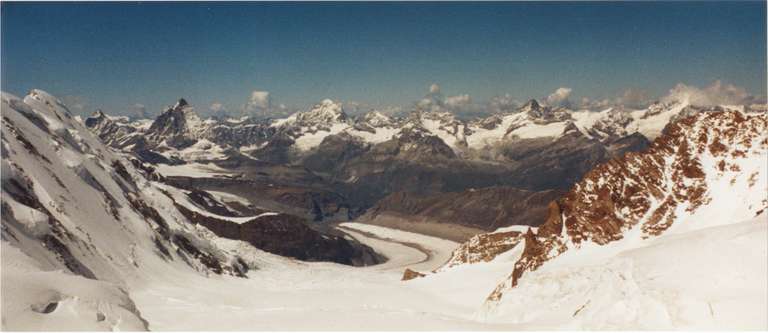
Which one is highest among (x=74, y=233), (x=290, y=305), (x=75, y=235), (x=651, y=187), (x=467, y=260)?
(x=467, y=260)

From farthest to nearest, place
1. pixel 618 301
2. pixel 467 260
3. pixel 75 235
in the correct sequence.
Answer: pixel 467 260 → pixel 75 235 → pixel 618 301

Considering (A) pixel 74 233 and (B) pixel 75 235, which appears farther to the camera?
(A) pixel 74 233

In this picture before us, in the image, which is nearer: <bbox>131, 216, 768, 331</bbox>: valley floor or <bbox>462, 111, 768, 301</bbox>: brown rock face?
<bbox>131, 216, 768, 331</bbox>: valley floor

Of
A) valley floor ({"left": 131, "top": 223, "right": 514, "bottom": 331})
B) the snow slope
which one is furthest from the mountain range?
valley floor ({"left": 131, "top": 223, "right": 514, "bottom": 331})

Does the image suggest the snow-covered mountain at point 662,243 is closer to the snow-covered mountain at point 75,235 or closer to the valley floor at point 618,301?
the valley floor at point 618,301

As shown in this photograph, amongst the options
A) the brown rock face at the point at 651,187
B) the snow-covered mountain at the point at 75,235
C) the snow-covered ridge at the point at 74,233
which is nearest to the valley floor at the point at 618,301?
the brown rock face at the point at 651,187

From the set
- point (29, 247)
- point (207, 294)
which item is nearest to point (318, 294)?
point (207, 294)

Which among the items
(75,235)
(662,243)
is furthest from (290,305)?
(662,243)

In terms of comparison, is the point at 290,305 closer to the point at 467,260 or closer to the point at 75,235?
the point at 75,235

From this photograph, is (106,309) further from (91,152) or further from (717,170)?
(91,152)

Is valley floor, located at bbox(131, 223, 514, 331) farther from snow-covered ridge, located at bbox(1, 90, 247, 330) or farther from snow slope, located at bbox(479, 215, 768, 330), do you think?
snow slope, located at bbox(479, 215, 768, 330)
